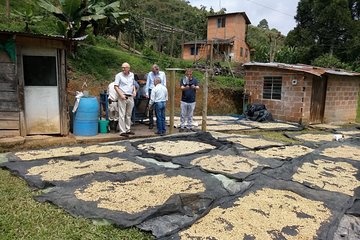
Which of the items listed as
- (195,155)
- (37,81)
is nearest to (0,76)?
(37,81)

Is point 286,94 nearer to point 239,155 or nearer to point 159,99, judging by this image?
point 159,99

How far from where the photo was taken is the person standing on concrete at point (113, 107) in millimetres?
6227

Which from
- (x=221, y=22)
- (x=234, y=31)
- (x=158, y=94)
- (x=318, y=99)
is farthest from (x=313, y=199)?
(x=221, y=22)

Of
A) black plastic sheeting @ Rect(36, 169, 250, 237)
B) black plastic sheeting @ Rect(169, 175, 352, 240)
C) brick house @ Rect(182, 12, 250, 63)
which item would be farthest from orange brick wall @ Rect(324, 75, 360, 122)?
brick house @ Rect(182, 12, 250, 63)

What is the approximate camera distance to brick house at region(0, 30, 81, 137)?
5.23m

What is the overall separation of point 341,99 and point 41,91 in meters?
10.4

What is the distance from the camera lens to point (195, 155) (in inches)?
193

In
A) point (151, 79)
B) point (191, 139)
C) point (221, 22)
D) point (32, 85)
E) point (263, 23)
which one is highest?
point (263, 23)

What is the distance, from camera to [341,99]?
38.5ft

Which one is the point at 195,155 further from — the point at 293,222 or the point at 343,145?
the point at 343,145

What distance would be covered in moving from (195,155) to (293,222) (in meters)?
2.25

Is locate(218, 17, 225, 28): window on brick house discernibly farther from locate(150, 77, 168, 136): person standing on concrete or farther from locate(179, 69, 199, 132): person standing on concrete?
locate(150, 77, 168, 136): person standing on concrete

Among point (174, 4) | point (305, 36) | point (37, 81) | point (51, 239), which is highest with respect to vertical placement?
point (174, 4)

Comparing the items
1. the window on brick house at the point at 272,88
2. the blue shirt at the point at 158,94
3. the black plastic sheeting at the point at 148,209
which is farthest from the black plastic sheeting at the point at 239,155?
the window on brick house at the point at 272,88
